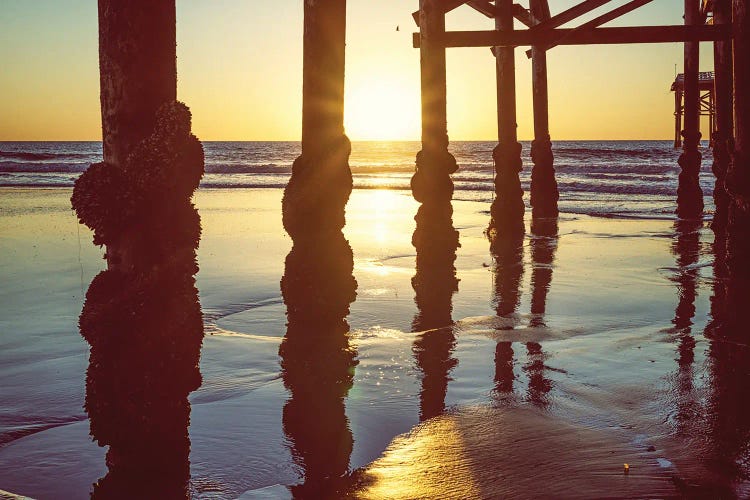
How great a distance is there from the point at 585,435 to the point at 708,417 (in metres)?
0.78

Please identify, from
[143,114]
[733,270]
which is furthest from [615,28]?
→ [143,114]

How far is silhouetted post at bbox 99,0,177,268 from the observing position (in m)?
3.24

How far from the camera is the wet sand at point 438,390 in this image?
12.5 ft

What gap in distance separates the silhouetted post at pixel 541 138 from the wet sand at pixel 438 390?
529cm

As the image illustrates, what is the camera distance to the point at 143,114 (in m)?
3.32

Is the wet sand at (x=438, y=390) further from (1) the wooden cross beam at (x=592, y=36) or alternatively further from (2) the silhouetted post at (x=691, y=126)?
(2) the silhouetted post at (x=691, y=126)

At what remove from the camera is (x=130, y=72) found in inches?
129

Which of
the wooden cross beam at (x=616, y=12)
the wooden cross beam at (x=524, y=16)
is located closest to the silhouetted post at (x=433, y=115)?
the wooden cross beam at (x=616, y=12)

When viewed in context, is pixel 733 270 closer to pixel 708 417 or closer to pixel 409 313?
pixel 409 313

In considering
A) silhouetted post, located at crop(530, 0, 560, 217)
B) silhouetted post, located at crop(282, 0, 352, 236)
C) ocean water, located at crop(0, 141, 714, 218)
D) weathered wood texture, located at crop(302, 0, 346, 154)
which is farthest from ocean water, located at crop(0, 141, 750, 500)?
ocean water, located at crop(0, 141, 714, 218)

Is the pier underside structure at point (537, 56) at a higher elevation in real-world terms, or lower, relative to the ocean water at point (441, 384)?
higher

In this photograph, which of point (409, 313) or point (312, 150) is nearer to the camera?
point (312, 150)

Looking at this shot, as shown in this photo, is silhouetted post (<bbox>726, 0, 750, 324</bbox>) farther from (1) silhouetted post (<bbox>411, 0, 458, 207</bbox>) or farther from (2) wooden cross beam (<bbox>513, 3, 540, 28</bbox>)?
(2) wooden cross beam (<bbox>513, 3, 540, 28</bbox>)

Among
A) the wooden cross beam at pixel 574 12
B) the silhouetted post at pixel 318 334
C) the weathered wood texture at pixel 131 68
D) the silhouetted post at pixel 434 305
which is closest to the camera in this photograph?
the weathered wood texture at pixel 131 68
